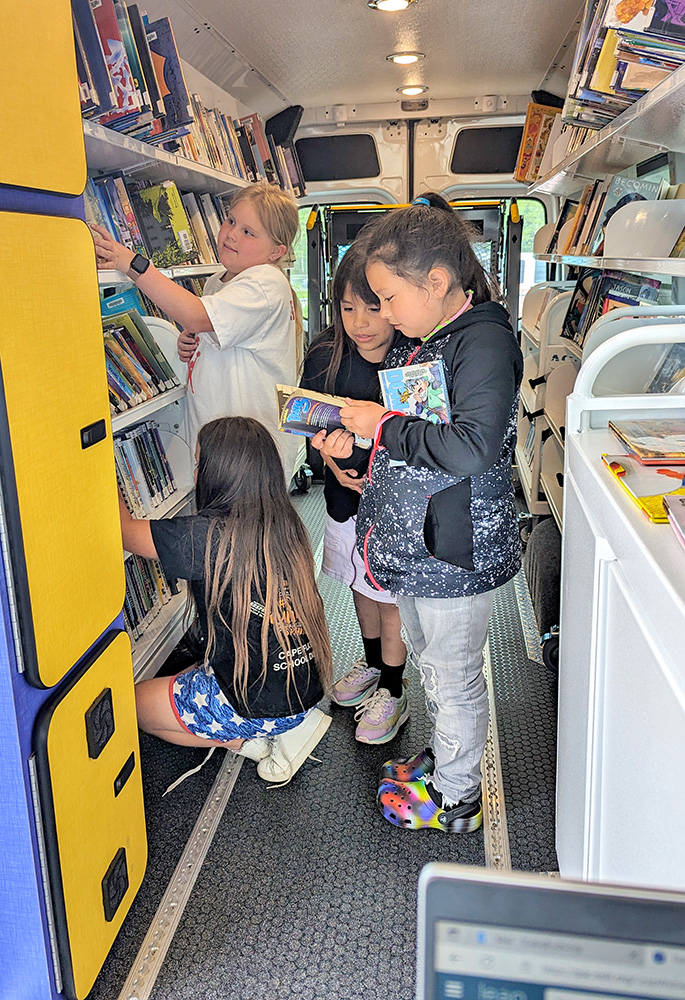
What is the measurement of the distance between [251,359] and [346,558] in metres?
0.77

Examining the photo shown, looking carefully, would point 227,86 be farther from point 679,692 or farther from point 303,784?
point 679,692

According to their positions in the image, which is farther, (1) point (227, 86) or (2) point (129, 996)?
(1) point (227, 86)

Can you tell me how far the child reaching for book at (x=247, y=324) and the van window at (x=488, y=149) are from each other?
3219 millimetres

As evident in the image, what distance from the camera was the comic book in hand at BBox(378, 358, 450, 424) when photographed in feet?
5.81

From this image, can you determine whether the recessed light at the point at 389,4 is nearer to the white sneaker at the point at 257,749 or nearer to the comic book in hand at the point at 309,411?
the comic book in hand at the point at 309,411

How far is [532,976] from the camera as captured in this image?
1.33 ft

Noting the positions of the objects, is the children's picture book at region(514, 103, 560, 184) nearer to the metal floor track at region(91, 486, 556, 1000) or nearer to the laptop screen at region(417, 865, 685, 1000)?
the metal floor track at region(91, 486, 556, 1000)

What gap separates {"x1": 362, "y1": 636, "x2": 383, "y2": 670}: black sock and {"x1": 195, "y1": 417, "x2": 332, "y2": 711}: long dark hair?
2.14 feet

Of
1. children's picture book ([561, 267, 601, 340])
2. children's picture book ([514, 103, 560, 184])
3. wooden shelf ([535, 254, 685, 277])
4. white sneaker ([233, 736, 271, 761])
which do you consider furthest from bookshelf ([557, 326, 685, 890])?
children's picture book ([514, 103, 560, 184])

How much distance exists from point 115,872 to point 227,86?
14.1ft

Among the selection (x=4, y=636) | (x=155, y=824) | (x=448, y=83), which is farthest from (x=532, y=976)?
(x=448, y=83)

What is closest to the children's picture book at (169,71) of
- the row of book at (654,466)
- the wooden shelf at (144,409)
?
the wooden shelf at (144,409)

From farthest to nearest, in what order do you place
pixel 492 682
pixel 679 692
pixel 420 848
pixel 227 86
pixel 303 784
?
pixel 227 86 < pixel 492 682 < pixel 303 784 < pixel 420 848 < pixel 679 692

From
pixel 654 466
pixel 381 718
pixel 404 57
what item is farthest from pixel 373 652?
pixel 404 57
